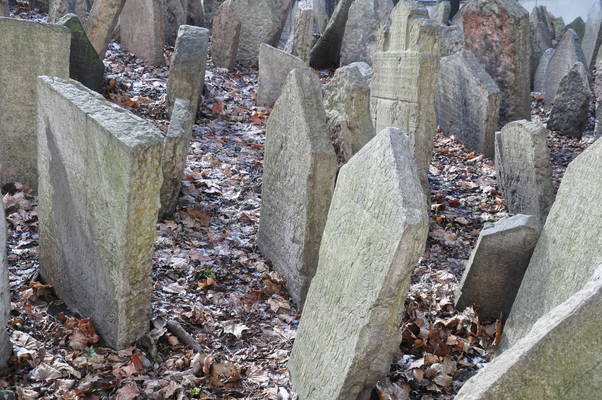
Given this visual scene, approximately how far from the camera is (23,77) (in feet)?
17.6

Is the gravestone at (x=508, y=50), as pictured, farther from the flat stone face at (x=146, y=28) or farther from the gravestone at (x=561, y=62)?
the flat stone face at (x=146, y=28)

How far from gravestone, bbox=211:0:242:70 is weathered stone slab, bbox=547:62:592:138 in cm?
515

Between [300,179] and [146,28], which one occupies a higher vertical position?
[146,28]

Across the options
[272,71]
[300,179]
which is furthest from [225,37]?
[300,179]

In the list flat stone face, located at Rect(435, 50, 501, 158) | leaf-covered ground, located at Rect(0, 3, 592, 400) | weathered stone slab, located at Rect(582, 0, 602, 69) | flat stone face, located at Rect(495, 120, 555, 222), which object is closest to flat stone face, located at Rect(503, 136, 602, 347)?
leaf-covered ground, located at Rect(0, 3, 592, 400)

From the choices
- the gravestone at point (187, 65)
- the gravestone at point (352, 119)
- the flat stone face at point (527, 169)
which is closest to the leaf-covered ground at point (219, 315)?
the flat stone face at point (527, 169)


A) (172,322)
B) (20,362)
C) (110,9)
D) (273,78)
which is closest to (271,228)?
(172,322)

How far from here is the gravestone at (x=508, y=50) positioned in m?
8.86

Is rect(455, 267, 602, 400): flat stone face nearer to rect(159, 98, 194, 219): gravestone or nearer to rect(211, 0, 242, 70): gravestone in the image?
rect(159, 98, 194, 219): gravestone

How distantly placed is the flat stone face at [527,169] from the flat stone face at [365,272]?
9.22 feet

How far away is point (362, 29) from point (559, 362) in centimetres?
1032

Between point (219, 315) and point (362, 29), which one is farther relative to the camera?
point (362, 29)

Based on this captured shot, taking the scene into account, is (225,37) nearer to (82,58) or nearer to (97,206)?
(82,58)

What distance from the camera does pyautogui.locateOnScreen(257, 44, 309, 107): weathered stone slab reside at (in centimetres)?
856
